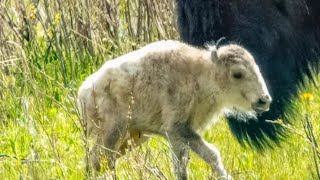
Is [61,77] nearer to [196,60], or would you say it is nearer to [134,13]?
[134,13]

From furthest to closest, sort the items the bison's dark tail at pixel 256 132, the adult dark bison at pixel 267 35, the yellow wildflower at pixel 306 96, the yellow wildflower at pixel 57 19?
the yellow wildflower at pixel 57 19 < the yellow wildflower at pixel 306 96 < the bison's dark tail at pixel 256 132 < the adult dark bison at pixel 267 35

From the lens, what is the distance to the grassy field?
16.5ft

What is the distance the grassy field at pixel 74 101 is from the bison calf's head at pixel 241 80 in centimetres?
22

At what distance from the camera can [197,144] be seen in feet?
15.5

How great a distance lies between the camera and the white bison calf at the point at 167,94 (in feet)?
15.7

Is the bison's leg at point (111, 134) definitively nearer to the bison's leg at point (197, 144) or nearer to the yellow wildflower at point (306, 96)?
the bison's leg at point (197, 144)

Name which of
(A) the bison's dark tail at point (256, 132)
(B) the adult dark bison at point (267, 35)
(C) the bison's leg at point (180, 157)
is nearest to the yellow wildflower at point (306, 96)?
(B) the adult dark bison at point (267, 35)

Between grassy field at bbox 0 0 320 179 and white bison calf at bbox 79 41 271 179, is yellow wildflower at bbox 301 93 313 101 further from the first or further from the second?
white bison calf at bbox 79 41 271 179

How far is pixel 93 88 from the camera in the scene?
4895 millimetres

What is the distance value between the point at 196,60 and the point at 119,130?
0.46 meters

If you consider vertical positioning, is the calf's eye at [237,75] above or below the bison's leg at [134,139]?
above

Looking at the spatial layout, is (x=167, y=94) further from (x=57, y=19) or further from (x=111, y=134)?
(x=57, y=19)

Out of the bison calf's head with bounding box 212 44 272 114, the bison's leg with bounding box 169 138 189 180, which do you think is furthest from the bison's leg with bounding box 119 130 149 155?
the bison calf's head with bounding box 212 44 272 114

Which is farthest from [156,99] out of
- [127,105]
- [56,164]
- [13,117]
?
[13,117]
